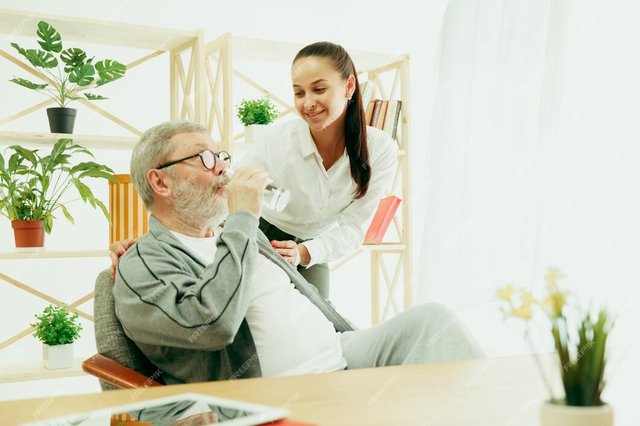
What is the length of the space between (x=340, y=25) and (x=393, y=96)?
0.51 metres

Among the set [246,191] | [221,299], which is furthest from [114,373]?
[246,191]

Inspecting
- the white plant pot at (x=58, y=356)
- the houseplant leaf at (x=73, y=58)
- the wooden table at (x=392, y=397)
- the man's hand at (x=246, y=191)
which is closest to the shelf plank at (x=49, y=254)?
the white plant pot at (x=58, y=356)

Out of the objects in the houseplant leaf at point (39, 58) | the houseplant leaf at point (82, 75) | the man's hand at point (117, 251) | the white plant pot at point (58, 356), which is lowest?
the white plant pot at point (58, 356)

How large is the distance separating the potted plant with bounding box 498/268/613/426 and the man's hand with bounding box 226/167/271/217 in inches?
39.1

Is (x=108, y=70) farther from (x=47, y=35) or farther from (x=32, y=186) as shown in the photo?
(x=32, y=186)

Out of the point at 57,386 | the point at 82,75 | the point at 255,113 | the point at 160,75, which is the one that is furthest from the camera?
the point at 160,75

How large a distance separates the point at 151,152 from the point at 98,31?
1.30 m

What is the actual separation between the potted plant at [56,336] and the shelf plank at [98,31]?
1121mm

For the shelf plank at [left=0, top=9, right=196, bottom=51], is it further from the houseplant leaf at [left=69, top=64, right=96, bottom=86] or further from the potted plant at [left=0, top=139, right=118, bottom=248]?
the potted plant at [left=0, top=139, right=118, bottom=248]

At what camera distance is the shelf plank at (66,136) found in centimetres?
262

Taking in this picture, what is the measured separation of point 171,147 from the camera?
5.71 feet

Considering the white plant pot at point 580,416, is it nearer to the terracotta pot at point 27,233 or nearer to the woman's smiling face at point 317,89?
the woman's smiling face at point 317,89

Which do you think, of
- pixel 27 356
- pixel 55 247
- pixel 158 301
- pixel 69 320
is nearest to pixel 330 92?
pixel 158 301

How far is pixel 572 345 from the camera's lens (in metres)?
0.67
